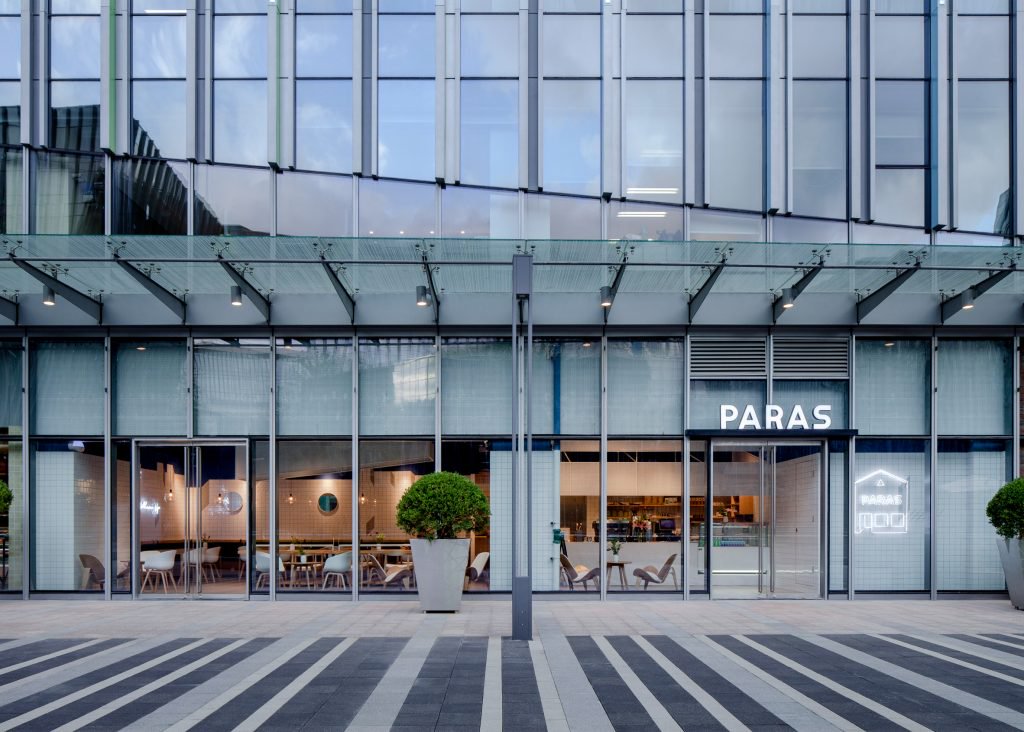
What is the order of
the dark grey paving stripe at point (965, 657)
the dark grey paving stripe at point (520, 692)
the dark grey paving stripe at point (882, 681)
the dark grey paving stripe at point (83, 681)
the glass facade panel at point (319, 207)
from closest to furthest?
the dark grey paving stripe at point (520, 692) → the dark grey paving stripe at point (882, 681) → the dark grey paving stripe at point (83, 681) → the dark grey paving stripe at point (965, 657) → the glass facade panel at point (319, 207)

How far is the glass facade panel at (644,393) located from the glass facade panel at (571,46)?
521 cm

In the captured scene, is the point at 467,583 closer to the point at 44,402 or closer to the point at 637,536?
the point at 637,536

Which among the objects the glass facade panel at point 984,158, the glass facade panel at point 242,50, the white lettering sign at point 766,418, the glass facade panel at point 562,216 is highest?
the glass facade panel at point 242,50

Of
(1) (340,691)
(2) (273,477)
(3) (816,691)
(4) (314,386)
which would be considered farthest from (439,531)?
(3) (816,691)

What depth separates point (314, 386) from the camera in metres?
15.6

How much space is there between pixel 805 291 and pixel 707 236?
1.96m

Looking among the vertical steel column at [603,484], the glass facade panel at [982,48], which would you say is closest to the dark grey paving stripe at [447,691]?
the vertical steel column at [603,484]

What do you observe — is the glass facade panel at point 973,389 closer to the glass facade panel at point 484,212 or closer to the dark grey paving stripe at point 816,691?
the dark grey paving stripe at point 816,691

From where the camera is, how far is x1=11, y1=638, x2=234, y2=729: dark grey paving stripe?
7488mm

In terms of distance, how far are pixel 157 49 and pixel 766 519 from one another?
13957 millimetres

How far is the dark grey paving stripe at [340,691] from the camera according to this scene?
7.50m

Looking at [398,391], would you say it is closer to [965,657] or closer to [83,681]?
[83,681]

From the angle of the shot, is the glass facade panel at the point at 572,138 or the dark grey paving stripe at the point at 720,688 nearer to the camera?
the dark grey paving stripe at the point at 720,688

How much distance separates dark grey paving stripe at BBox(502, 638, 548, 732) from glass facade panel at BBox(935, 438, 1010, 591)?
8.90 metres
